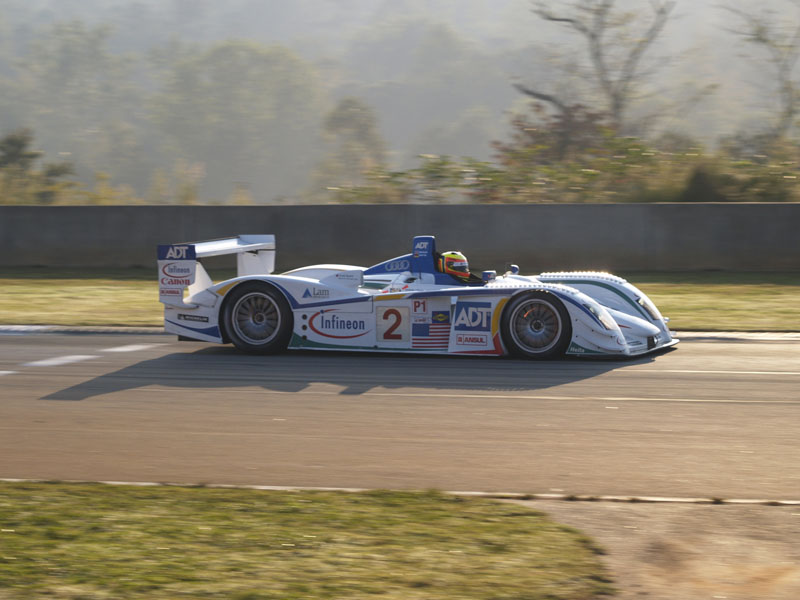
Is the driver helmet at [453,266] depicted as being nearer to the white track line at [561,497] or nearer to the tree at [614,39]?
the white track line at [561,497]

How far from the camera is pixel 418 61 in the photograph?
103m

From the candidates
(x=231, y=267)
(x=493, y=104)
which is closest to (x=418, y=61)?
(x=493, y=104)

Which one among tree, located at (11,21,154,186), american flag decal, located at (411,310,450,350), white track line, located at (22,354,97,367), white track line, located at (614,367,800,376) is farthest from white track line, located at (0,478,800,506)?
tree, located at (11,21,154,186)

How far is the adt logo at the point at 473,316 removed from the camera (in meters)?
9.70

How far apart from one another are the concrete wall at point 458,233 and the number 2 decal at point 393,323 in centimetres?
850

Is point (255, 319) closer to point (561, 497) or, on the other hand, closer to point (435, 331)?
point (435, 331)

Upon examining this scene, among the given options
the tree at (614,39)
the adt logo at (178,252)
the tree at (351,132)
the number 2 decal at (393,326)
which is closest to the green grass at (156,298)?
the adt logo at (178,252)

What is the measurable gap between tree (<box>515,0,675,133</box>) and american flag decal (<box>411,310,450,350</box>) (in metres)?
19.6

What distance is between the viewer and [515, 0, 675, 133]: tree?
94.6 feet

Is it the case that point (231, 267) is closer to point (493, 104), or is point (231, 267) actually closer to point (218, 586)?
point (218, 586)

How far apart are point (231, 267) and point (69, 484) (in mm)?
14354

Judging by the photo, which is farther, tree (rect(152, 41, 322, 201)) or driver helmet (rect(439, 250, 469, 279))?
tree (rect(152, 41, 322, 201))

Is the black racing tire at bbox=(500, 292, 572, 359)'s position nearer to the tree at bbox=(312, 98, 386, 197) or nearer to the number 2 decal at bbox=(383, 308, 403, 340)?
the number 2 decal at bbox=(383, 308, 403, 340)

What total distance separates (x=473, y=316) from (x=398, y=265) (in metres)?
1.12
